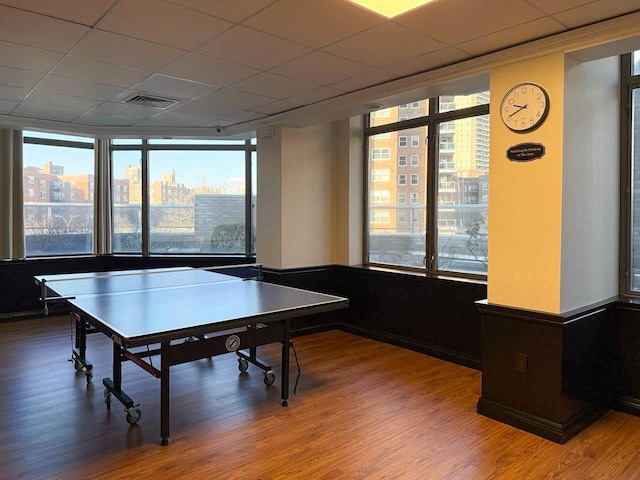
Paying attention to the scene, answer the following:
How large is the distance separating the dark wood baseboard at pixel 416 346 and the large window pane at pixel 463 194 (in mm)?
830

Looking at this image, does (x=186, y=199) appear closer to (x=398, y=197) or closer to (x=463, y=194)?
(x=398, y=197)

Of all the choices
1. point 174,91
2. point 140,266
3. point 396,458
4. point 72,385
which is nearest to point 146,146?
point 140,266

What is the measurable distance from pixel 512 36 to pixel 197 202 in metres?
5.34

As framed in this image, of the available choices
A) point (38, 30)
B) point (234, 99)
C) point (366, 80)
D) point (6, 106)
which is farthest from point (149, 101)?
point (366, 80)

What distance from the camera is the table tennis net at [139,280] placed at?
3.83 metres

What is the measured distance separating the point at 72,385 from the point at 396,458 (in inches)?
109

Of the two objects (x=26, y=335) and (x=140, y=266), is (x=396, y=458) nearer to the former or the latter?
(x=26, y=335)

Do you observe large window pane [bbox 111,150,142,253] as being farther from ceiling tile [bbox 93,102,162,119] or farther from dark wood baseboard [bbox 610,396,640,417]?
dark wood baseboard [bbox 610,396,640,417]

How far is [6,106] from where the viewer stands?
5.05 meters

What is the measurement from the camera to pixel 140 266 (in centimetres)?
716

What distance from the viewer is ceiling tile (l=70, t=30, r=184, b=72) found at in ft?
10.1

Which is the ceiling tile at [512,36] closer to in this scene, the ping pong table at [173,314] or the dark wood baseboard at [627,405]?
the ping pong table at [173,314]

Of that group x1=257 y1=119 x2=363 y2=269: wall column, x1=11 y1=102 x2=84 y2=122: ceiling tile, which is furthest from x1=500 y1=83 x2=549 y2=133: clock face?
x1=11 y1=102 x2=84 y2=122: ceiling tile

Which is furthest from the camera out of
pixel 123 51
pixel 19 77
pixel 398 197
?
pixel 398 197
